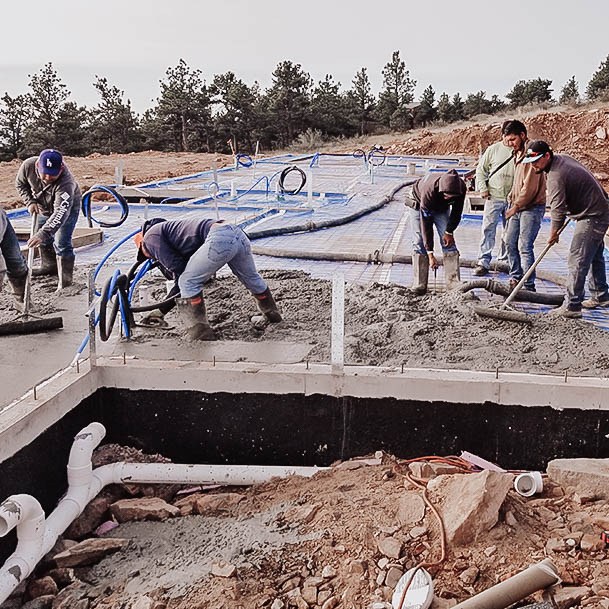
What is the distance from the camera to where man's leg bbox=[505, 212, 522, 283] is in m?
5.97

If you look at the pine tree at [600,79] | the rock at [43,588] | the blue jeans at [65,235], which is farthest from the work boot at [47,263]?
the pine tree at [600,79]

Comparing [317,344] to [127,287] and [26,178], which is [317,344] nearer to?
[127,287]

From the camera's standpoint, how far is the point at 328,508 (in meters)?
3.16

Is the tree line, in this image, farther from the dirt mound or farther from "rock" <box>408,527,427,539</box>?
"rock" <box>408,527,427,539</box>

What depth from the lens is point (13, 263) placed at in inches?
214

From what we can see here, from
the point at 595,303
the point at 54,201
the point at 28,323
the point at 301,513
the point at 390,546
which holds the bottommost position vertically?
the point at 301,513

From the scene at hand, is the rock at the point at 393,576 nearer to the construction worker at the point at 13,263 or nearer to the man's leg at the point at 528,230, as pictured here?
the man's leg at the point at 528,230

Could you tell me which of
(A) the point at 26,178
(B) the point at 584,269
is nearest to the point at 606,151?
(B) the point at 584,269

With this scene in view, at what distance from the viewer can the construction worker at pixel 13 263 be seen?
5242 mm

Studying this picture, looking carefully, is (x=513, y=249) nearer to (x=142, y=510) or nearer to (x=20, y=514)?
(x=142, y=510)

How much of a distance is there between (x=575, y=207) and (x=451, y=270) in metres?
1.24

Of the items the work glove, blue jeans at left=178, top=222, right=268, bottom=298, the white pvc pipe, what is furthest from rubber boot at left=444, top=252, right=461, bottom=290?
the white pvc pipe

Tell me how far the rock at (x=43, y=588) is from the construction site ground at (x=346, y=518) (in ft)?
0.07

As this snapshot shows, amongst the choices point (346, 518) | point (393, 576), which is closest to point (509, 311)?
point (346, 518)
